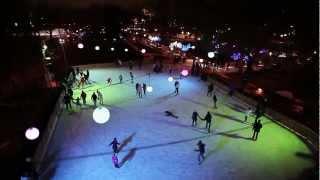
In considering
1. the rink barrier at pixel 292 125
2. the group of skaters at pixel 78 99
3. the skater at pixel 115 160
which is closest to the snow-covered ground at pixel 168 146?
the skater at pixel 115 160

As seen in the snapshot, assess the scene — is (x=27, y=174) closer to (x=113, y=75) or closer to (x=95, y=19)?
(x=113, y=75)

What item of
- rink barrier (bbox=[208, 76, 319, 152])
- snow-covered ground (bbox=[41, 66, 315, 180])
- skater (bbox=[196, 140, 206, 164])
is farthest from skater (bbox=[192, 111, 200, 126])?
rink barrier (bbox=[208, 76, 319, 152])

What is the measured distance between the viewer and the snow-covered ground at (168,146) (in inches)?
638

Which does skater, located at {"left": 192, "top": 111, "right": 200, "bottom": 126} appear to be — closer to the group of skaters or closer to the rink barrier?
the rink barrier

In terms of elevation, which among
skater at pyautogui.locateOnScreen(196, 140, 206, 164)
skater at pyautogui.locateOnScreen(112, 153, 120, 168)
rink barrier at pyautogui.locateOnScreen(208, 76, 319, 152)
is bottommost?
skater at pyautogui.locateOnScreen(112, 153, 120, 168)

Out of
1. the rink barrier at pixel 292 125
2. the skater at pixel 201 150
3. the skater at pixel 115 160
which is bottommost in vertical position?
the skater at pixel 115 160

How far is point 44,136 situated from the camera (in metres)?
18.6

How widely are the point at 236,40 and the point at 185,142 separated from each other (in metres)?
29.6

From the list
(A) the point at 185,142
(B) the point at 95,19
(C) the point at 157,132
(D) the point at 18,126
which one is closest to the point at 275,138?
(A) the point at 185,142

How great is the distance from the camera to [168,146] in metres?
18.9

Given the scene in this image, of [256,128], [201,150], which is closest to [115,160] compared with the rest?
[201,150]

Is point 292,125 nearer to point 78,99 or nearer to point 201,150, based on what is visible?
point 201,150

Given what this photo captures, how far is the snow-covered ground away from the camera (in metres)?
16.2

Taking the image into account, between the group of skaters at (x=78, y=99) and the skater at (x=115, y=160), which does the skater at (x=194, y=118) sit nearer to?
the skater at (x=115, y=160)
